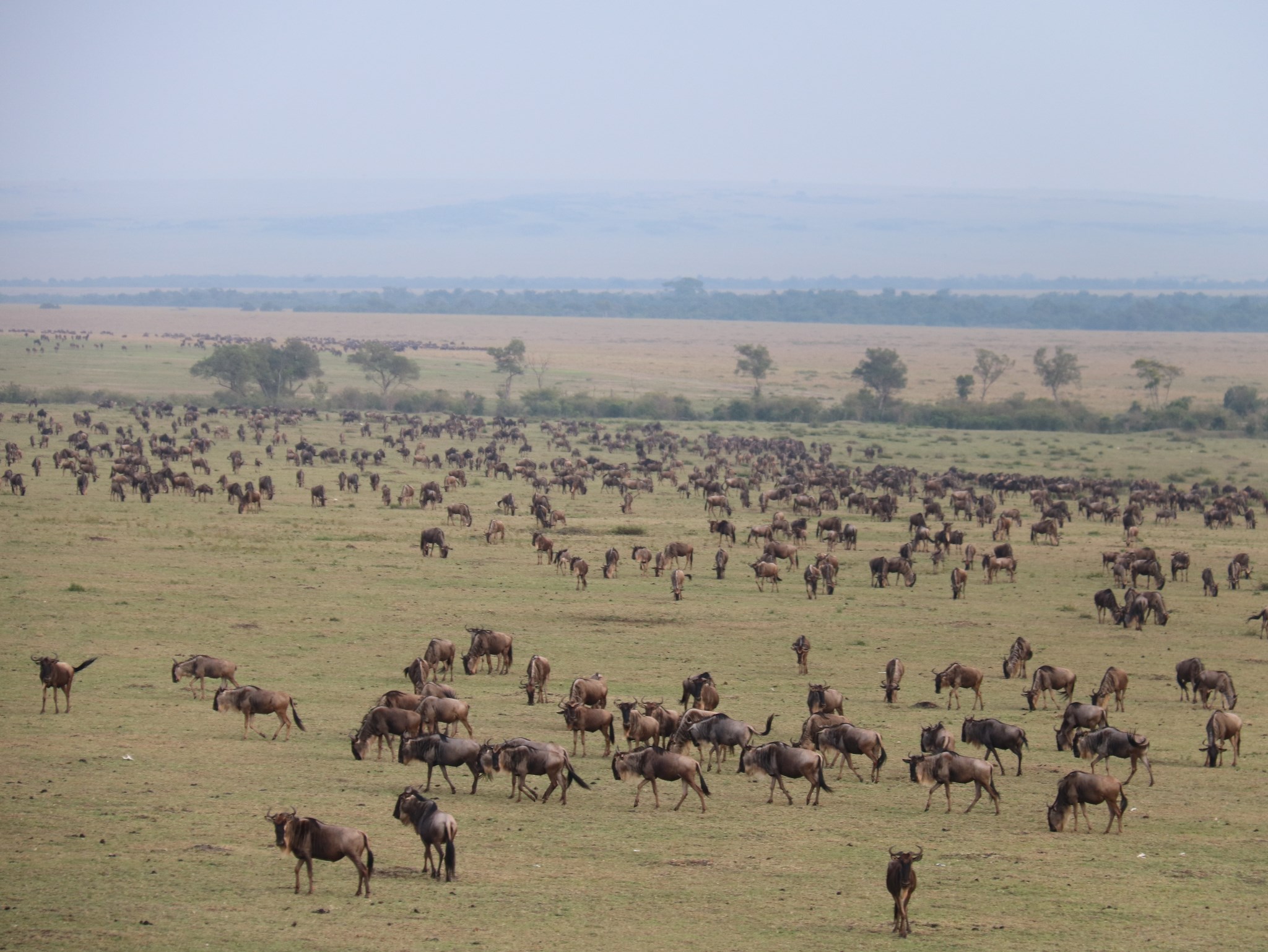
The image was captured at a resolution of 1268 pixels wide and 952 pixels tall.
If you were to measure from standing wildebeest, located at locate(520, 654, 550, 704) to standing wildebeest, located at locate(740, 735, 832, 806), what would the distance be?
5.12m

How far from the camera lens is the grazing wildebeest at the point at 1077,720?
18734 millimetres

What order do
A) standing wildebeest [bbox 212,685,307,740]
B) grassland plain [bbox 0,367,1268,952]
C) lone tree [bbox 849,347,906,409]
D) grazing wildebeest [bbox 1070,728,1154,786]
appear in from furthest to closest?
lone tree [bbox 849,347,906,409] < standing wildebeest [bbox 212,685,307,740] < grazing wildebeest [bbox 1070,728,1154,786] < grassland plain [bbox 0,367,1268,952]

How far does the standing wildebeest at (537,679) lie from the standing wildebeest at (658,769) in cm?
476

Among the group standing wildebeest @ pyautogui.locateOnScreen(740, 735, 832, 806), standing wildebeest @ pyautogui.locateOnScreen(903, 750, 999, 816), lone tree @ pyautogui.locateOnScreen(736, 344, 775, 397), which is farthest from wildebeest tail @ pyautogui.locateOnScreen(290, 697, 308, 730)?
lone tree @ pyautogui.locateOnScreen(736, 344, 775, 397)

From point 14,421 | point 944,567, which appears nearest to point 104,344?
point 14,421

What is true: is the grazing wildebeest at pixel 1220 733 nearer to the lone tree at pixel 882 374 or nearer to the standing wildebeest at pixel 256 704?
the standing wildebeest at pixel 256 704

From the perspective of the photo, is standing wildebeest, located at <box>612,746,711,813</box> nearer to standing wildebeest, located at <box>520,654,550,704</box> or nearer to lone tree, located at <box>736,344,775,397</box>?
standing wildebeest, located at <box>520,654,550,704</box>

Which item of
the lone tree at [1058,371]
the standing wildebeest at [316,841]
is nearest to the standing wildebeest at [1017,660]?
the standing wildebeest at [316,841]

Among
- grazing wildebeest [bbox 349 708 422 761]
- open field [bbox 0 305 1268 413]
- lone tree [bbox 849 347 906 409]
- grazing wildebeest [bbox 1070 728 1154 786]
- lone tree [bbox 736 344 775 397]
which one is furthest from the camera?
lone tree [bbox 736 344 775 397]

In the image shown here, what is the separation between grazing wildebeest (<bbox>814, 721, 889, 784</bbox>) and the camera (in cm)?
1697

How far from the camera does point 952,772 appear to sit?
621 inches

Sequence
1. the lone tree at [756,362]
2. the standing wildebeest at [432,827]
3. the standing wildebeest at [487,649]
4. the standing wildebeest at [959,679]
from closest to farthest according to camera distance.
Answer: the standing wildebeest at [432,827] → the standing wildebeest at [959,679] → the standing wildebeest at [487,649] → the lone tree at [756,362]

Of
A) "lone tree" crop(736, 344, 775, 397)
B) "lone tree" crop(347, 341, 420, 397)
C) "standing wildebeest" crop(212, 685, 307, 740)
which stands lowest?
"standing wildebeest" crop(212, 685, 307, 740)

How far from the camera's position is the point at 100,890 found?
12656 mm
